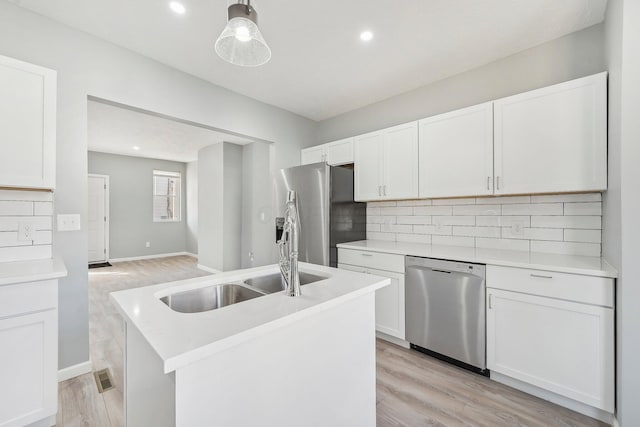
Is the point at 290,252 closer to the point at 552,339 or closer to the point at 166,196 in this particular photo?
the point at 552,339

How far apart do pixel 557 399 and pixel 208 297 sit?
7.46ft

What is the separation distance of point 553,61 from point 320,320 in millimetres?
2773

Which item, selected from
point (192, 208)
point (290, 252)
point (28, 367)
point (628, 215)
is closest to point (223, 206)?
point (192, 208)

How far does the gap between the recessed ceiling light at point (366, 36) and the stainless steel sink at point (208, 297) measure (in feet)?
6.82

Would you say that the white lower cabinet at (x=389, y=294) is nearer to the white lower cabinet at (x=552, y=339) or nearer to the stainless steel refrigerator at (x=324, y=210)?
the stainless steel refrigerator at (x=324, y=210)

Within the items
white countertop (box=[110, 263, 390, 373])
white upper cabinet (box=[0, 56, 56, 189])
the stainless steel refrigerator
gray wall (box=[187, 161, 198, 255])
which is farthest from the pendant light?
gray wall (box=[187, 161, 198, 255])

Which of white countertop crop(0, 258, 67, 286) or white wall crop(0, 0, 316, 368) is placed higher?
white wall crop(0, 0, 316, 368)

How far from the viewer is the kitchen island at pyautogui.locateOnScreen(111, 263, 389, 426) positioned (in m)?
0.76

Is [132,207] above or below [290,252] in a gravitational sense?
above

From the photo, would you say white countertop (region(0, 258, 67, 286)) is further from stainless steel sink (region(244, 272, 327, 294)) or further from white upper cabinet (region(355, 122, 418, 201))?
white upper cabinet (region(355, 122, 418, 201))

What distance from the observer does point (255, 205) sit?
4871 millimetres

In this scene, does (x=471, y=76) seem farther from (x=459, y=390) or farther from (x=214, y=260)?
(x=214, y=260)

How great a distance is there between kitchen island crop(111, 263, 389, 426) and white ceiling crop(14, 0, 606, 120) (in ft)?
6.05

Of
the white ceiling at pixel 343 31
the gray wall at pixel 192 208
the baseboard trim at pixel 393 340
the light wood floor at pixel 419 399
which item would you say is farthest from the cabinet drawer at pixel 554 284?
the gray wall at pixel 192 208
